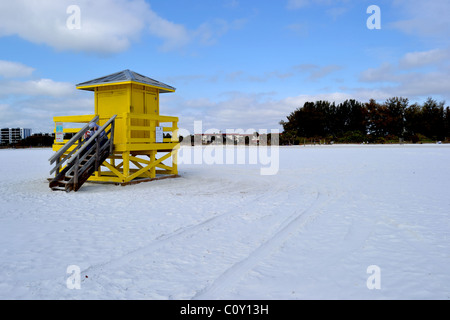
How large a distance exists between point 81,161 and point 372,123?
65.2 metres

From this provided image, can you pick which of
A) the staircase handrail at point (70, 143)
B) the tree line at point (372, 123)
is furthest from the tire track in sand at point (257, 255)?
the tree line at point (372, 123)

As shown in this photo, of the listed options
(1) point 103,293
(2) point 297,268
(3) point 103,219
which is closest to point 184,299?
(1) point 103,293

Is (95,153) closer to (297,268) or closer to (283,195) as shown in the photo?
(283,195)

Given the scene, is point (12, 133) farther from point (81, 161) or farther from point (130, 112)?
point (81, 161)

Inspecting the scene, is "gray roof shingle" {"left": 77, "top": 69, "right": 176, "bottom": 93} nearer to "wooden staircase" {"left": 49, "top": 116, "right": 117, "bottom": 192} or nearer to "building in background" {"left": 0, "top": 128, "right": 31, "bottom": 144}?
"wooden staircase" {"left": 49, "top": 116, "right": 117, "bottom": 192}

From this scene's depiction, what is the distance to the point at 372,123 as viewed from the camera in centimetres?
6688

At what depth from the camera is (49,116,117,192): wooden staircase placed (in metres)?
10.2

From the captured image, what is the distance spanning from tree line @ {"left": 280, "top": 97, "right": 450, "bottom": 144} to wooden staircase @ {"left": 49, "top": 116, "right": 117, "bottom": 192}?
5174 centimetres

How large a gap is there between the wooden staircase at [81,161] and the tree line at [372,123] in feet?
170

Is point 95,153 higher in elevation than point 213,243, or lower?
higher

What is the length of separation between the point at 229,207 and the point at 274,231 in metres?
2.20

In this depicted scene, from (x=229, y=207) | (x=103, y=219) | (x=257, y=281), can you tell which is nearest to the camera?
(x=257, y=281)

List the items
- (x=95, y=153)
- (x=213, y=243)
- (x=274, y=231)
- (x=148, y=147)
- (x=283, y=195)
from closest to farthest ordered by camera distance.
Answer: (x=213, y=243) < (x=274, y=231) < (x=283, y=195) < (x=95, y=153) < (x=148, y=147)

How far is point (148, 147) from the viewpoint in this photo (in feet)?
40.4
